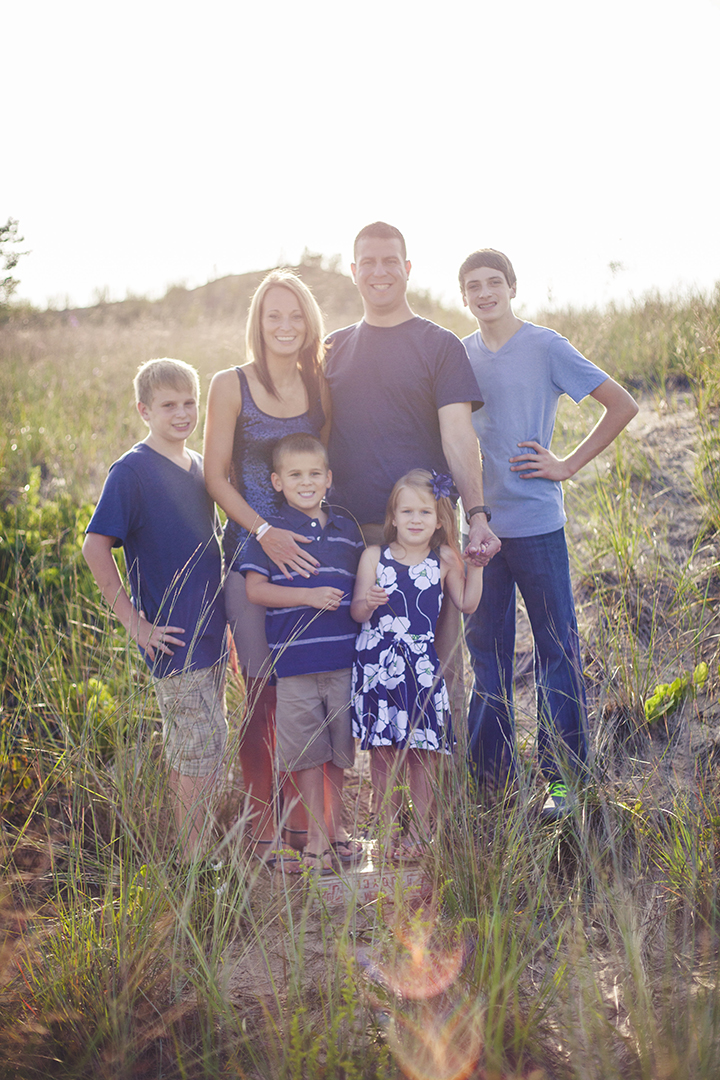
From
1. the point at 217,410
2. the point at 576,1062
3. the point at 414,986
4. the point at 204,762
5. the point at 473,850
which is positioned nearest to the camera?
the point at 576,1062

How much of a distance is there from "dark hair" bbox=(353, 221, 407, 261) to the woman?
1.03ft

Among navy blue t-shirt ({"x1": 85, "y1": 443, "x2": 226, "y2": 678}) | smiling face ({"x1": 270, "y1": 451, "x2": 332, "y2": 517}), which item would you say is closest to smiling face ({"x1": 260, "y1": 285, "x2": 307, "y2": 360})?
smiling face ({"x1": 270, "y1": 451, "x2": 332, "y2": 517})

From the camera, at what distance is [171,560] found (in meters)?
2.80

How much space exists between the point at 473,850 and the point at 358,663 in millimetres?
862

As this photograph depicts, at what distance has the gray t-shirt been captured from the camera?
2936 millimetres

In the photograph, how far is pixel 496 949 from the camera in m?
1.76

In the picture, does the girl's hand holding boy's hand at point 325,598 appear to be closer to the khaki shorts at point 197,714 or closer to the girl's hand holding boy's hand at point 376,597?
the girl's hand holding boy's hand at point 376,597

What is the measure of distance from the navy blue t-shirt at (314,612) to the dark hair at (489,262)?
119 centimetres

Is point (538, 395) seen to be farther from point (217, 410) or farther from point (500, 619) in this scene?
point (217, 410)

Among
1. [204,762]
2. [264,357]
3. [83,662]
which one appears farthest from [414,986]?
[83,662]

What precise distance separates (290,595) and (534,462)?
1.15 m

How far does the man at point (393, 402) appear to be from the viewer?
9.46 feet

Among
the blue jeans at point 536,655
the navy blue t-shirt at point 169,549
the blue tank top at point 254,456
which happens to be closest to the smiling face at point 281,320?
the blue tank top at point 254,456

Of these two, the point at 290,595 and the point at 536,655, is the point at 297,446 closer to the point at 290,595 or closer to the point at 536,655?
the point at 290,595
